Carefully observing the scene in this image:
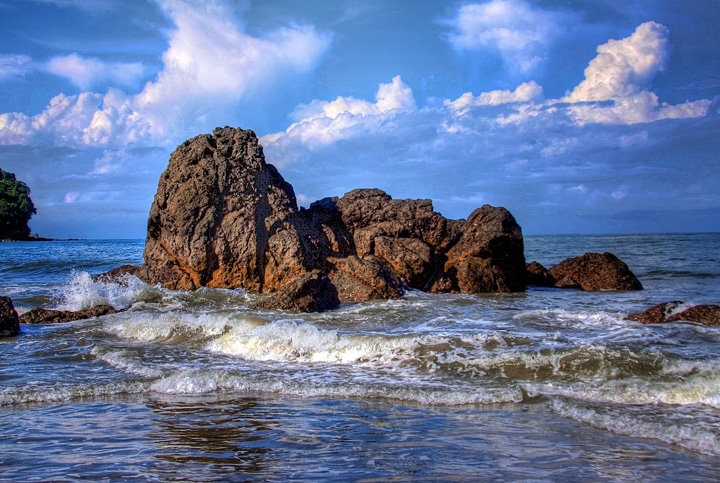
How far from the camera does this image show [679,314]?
8.59 metres

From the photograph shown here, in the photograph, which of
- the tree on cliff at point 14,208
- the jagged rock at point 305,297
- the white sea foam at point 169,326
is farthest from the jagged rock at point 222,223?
the tree on cliff at point 14,208

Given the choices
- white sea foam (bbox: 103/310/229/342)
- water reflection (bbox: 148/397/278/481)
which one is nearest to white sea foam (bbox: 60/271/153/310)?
white sea foam (bbox: 103/310/229/342)

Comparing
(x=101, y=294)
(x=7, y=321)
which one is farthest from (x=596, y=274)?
(x=7, y=321)

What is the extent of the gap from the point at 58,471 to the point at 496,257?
11597 millimetres

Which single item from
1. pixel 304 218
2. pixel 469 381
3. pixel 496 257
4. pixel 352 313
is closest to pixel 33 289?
pixel 304 218

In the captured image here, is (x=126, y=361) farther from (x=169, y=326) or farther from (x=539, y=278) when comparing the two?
(x=539, y=278)

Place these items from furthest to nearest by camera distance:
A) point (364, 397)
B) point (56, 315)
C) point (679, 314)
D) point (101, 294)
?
point (101, 294)
point (56, 315)
point (679, 314)
point (364, 397)

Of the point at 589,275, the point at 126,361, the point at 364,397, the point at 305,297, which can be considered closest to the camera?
the point at 364,397

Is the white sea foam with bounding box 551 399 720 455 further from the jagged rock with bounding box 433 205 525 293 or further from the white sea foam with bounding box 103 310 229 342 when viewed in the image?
the jagged rock with bounding box 433 205 525 293

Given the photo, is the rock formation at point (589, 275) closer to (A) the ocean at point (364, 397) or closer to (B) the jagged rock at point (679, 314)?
(A) the ocean at point (364, 397)

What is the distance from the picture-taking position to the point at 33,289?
1541 cm

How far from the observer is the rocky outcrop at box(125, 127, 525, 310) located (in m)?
12.1

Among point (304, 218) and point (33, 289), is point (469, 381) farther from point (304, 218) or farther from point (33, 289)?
point (33, 289)

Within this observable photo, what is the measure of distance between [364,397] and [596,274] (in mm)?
11315
